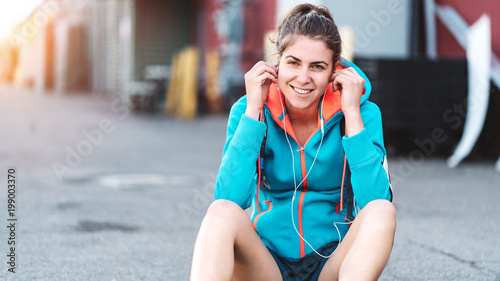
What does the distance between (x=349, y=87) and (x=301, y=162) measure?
1.19 feet

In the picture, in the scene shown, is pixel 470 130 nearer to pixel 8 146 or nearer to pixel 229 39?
pixel 8 146

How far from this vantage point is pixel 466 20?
31.3ft

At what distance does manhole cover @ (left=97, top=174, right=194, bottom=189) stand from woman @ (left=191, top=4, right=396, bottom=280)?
3.74 m

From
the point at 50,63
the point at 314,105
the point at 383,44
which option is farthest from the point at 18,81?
the point at 314,105

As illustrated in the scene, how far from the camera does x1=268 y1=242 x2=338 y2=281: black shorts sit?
2.66 meters

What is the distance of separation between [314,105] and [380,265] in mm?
737

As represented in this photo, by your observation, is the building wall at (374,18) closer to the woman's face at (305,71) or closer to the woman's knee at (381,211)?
the woman's face at (305,71)

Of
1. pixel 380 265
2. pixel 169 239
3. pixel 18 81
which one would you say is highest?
pixel 380 265

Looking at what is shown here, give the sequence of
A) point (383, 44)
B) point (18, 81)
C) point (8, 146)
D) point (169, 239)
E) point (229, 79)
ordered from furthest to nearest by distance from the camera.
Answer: point (18, 81) → point (229, 79) → point (383, 44) → point (8, 146) → point (169, 239)

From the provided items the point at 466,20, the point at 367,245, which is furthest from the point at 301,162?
the point at 466,20

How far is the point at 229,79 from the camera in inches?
593

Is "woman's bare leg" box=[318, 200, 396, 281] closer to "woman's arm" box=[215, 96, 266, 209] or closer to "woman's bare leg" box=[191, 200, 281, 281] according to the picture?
"woman's bare leg" box=[191, 200, 281, 281]

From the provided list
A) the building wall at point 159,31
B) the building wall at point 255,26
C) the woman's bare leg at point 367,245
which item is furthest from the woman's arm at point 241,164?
the building wall at point 159,31

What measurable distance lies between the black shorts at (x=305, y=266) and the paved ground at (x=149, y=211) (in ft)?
2.73
